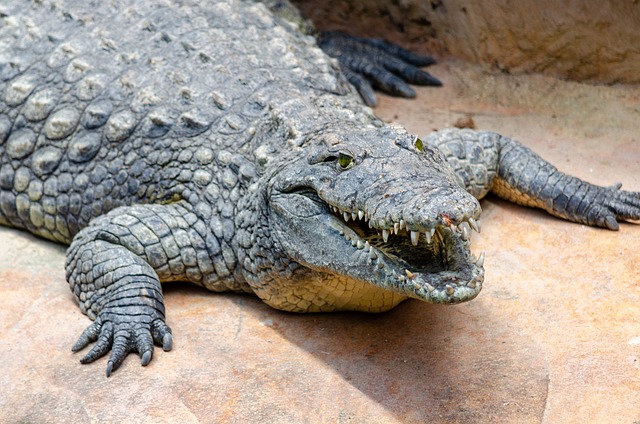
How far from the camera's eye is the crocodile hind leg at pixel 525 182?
5250mm

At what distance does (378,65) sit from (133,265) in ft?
11.6

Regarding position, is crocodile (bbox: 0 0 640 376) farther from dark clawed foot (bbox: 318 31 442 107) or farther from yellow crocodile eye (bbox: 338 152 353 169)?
dark clawed foot (bbox: 318 31 442 107)

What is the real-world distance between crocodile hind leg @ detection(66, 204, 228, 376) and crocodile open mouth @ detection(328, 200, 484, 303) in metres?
1.11

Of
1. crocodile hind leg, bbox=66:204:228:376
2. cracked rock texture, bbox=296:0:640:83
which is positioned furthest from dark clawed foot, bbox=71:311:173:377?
cracked rock texture, bbox=296:0:640:83

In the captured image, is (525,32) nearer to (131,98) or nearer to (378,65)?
(378,65)

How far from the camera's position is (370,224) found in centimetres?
380

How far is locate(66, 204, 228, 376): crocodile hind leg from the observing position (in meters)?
4.43

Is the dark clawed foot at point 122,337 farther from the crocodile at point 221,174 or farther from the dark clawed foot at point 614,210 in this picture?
the dark clawed foot at point 614,210

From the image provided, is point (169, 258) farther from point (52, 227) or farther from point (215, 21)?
point (215, 21)

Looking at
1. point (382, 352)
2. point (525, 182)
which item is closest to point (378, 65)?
point (525, 182)

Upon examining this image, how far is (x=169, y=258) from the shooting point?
188 inches

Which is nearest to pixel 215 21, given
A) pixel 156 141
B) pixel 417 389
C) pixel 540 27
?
pixel 156 141

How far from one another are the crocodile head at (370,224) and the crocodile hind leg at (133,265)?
Result: 1.87 feet

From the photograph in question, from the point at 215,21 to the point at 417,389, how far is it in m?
3.08
